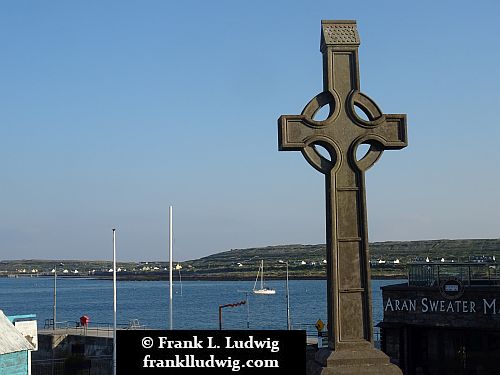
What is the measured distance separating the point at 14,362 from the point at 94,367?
1271 centimetres

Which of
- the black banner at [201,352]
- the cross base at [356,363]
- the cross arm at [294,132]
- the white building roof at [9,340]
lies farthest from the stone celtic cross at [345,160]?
the white building roof at [9,340]

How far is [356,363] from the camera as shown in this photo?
1268 cm

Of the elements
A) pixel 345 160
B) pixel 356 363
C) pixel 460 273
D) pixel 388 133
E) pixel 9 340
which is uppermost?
pixel 388 133

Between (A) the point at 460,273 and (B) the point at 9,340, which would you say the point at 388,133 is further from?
(B) the point at 9,340

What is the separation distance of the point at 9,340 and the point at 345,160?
17.7 meters

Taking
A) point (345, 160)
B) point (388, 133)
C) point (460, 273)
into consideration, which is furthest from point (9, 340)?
point (388, 133)

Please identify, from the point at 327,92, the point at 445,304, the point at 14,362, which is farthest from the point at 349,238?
the point at 14,362

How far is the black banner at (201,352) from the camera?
9.38 meters

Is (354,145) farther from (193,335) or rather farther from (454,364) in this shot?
(454,364)

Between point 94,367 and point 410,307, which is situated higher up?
point 410,307

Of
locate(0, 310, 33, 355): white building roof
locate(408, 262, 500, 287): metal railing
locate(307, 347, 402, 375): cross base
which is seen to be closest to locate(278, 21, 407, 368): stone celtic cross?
locate(307, 347, 402, 375): cross base

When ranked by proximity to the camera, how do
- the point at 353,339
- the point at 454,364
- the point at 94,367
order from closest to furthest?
1. the point at 353,339
2. the point at 454,364
3. the point at 94,367

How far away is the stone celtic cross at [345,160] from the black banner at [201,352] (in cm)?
390

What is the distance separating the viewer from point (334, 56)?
1367 cm
